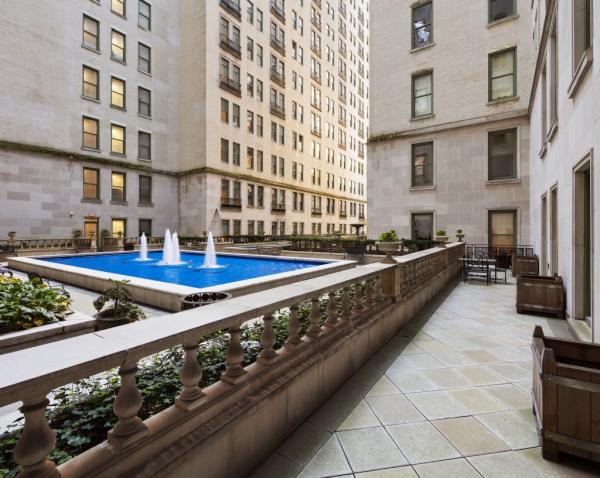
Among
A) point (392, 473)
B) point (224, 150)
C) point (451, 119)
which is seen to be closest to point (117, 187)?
point (224, 150)

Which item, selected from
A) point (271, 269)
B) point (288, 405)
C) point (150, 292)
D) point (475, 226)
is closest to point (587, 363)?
point (288, 405)

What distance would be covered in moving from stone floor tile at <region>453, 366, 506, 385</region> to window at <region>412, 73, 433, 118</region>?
62.2 feet

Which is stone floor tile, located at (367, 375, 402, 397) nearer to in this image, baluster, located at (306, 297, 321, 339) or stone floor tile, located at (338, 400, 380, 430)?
stone floor tile, located at (338, 400, 380, 430)

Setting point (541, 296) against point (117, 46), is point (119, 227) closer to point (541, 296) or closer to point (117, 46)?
point (117, 46)

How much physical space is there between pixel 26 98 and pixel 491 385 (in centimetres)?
3066

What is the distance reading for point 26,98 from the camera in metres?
22.9

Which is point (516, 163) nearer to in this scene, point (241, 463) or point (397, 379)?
point (397, 379)

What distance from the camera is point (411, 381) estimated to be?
14.9ft

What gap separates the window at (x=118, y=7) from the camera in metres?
27.5

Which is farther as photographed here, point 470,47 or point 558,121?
point 470,47

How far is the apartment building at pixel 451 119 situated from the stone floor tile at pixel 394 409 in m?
17.2

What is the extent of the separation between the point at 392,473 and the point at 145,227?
31.3m

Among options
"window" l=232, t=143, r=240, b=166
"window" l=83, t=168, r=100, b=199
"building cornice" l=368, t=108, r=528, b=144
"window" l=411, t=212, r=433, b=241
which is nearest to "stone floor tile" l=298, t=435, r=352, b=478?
"window" l=411, t=212, r=433, b=241

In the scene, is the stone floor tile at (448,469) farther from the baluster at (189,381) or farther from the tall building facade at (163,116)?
the tall building facade at (163,116)
